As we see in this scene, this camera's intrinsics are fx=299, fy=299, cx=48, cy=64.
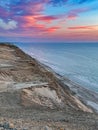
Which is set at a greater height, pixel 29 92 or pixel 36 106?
pixel 29 92

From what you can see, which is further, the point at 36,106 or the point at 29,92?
the point at 29,92

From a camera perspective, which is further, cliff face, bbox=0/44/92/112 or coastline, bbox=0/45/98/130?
cliff face, bbox=0/44/92/112

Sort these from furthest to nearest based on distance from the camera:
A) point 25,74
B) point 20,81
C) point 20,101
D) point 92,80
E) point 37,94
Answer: point 92,80 < point 25,74 < point 20,81 < point 37,94 < point 20,101

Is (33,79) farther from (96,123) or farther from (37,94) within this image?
(96,123)

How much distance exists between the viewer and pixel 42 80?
80.2 feet

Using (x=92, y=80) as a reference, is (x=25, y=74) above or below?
above

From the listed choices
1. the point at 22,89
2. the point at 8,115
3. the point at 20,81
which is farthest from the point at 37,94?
the point at 8,115

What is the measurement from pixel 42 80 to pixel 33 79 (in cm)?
75

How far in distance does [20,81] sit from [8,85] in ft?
5.82

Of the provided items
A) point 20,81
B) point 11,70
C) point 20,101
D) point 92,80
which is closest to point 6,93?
point 20,101

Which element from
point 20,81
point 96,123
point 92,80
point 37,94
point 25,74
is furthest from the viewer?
point 92,80

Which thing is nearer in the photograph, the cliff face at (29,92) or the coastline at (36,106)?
the coastline at (36,106)

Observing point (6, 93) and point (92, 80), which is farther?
point (92, 80)

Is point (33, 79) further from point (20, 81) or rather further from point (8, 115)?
point (8, 115)
